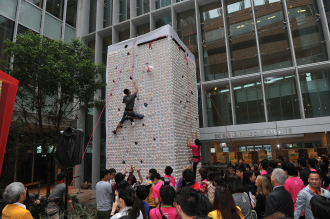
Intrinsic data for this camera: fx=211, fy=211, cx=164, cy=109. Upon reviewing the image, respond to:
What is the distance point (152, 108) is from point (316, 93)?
26.2ft

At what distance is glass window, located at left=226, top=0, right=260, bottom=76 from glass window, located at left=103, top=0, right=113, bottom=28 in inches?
320

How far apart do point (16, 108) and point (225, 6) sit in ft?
39.5

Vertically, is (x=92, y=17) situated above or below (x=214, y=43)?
above

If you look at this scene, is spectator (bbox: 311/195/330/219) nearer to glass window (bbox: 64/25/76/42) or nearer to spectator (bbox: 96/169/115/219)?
spectator (bbox: 96/169/115/219)

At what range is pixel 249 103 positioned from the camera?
35.4 feet

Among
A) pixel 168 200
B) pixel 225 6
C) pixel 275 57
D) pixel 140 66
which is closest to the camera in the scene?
pixel 168 200

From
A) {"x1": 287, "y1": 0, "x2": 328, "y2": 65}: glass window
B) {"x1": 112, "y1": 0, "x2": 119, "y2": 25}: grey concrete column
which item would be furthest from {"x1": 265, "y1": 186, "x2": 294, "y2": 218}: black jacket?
{"x1": 112, "y1": 0, "x2": 119, "y2": 25}: grey concrete column

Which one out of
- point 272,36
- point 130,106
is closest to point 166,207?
point 130,106

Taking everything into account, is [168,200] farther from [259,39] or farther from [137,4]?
[137,4]

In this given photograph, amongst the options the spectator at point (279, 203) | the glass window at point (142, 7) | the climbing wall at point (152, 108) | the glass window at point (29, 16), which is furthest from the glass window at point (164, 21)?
the spectator at point (279, 203)

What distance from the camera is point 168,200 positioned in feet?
8.26

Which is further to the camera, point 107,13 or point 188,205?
point 107,13

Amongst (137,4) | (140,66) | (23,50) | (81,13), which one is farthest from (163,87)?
(81,13)

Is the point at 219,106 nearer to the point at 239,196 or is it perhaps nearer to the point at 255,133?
the point at 255,133
